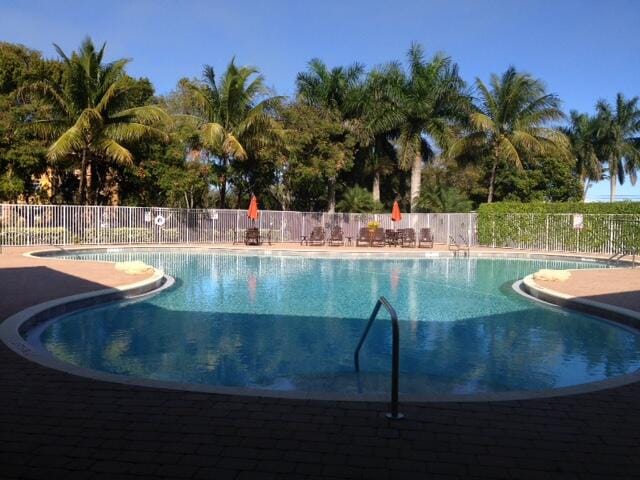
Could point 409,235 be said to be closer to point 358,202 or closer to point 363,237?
point 363,237

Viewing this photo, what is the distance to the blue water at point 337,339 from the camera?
5.85 metres

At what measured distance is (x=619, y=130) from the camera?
1714 inches

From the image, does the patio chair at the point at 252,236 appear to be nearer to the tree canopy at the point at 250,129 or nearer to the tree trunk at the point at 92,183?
the tree canopy at the point at 250,129

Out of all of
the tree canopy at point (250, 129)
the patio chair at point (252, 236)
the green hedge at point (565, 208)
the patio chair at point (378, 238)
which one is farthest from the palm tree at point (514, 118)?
the patio chair at point (252, 236)

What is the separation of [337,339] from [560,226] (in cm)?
1975

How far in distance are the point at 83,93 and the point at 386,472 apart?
2381cm

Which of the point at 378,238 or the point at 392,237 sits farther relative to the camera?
the point at 392,237

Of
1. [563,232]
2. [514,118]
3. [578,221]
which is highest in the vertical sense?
[514,118]

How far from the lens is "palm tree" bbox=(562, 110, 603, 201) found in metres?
43.8

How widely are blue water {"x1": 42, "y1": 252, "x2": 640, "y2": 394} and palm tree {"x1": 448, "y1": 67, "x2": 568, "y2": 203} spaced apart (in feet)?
58.7

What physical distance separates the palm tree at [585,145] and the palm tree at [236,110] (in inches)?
1098

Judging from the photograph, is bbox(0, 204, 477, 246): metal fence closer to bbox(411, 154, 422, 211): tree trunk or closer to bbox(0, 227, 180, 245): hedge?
bbox(0, 227, 180, 245): hedge

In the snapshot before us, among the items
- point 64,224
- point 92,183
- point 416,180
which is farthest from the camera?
point 416,180

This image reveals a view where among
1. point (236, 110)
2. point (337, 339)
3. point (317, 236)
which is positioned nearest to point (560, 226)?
point (317, 236)
